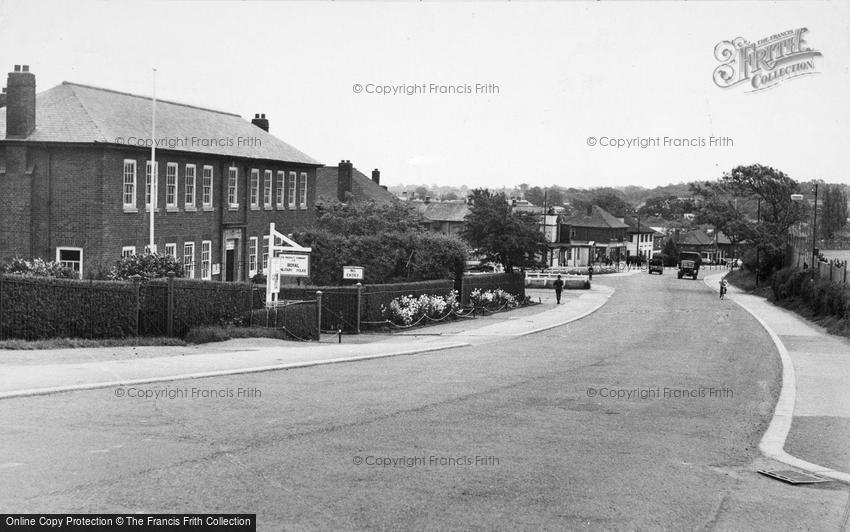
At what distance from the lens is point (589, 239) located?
132 metres

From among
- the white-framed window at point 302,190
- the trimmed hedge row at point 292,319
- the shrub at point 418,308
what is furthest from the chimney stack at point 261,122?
the trimmed hedge row at point 292,319

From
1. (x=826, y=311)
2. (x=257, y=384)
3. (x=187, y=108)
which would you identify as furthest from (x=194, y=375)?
(x=826, y=311)

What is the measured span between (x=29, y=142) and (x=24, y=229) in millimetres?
3177

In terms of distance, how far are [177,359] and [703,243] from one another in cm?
14921

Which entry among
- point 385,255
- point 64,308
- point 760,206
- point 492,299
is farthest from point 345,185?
point 64,308

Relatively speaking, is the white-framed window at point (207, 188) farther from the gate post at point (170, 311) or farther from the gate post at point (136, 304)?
the gate post at point (136, 304)

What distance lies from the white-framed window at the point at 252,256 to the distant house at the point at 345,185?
2536 cm

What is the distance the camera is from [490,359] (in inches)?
983

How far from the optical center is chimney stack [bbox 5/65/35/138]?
111 feet

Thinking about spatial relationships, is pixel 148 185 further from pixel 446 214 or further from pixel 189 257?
pixel 446 214

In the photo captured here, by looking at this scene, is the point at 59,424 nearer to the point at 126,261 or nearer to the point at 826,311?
the point at 126,261

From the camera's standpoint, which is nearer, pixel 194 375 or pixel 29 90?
pixel 194 375

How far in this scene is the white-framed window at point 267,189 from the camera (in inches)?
1943

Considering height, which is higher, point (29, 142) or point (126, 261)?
point (29, 142)
